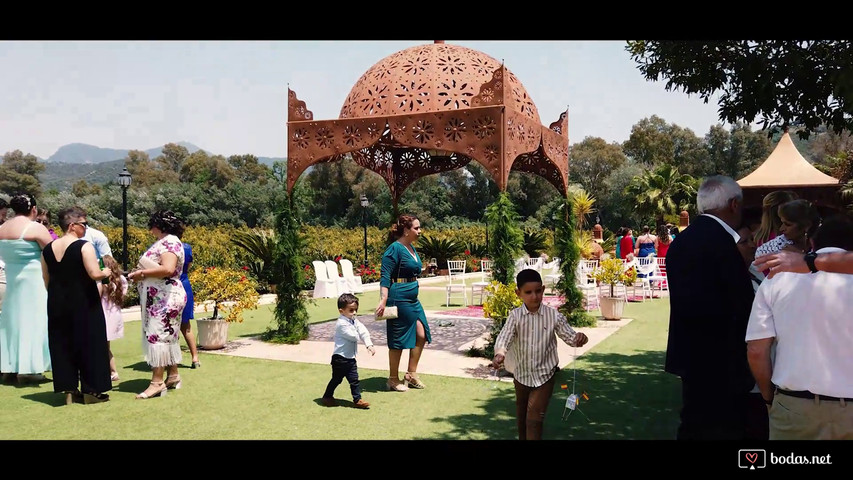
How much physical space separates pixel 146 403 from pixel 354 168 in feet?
138

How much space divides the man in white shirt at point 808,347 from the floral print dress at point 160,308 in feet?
16.5

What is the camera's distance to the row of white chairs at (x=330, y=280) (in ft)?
46.4

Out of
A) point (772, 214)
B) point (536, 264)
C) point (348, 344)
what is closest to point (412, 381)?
point (348, 344)

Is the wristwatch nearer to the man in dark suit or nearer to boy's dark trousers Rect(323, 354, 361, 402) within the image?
the man in dark suit

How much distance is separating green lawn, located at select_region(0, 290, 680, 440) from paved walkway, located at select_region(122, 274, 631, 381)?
331 mm

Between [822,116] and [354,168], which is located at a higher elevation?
[354,168]

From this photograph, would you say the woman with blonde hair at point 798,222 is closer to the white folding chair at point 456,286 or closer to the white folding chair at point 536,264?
the white folding chair at point 456,286

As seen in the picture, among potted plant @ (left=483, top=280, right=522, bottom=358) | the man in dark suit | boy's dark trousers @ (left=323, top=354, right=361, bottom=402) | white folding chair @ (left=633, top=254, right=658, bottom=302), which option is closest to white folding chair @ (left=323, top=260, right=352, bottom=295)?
white folding chair @ (left=633, top=254, right=658, bottom=302)

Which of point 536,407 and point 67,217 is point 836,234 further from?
point 67,217

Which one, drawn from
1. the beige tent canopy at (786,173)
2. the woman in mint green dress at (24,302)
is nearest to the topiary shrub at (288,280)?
the woman in mint green dress at (24,302)

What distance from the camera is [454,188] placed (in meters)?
45.4

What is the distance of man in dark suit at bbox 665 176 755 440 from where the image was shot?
2.89 m

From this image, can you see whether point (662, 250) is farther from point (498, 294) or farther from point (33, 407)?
Answer: point (33, 407)
